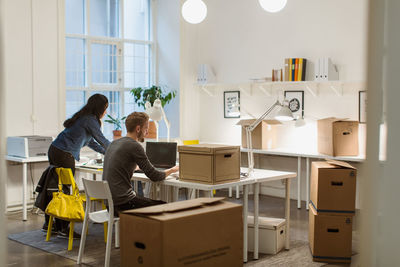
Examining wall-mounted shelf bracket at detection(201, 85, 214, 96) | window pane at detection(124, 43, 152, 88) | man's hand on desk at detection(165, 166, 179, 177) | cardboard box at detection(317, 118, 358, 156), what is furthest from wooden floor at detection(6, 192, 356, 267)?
window pane at detection(124, 43, 152, 88)

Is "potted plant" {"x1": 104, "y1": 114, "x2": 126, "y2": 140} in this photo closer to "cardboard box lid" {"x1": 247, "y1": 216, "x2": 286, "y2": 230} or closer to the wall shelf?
the wall shelf

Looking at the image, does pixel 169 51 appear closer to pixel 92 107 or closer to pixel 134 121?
pixel 92 107

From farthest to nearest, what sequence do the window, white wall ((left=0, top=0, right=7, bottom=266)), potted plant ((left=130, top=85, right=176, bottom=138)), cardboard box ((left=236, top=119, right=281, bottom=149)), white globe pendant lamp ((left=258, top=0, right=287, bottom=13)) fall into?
potted plant ((left=130, top=85, right=176, bottom=138)) → the window → cardboard box ((left=236, top=119, right=281, bottom=149)) → white globe pendant lamp ((left=258, top=0, right=287, bottom=13)) → white wall ((left=0, top=0, right=7, bottom=266))

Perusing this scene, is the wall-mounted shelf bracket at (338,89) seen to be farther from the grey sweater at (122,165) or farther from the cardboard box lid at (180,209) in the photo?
the cardboard box lid at (180,209)

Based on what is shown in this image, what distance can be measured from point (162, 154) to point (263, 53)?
3093 millimetres

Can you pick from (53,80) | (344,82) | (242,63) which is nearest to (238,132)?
(242,63)

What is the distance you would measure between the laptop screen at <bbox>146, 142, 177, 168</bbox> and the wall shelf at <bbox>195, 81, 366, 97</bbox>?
99.5 inches

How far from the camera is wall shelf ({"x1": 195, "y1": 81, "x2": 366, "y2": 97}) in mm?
6168

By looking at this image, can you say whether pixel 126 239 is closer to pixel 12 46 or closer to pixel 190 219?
pixel 190 219

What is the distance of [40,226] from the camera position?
5332 millimetres

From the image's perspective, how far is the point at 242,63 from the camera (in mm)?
7418

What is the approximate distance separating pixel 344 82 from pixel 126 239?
4.65 meters

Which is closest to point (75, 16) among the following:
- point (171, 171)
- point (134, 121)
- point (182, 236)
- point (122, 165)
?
point (134, 121)

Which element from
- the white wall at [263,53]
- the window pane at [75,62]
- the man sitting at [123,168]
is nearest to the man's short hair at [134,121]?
the man sitting at [123,168]
